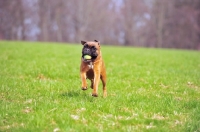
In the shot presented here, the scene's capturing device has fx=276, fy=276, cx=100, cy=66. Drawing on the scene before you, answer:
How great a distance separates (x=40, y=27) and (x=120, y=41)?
65.1ft

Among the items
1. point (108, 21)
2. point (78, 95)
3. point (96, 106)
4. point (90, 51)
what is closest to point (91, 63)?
Answer: point (90, 51)

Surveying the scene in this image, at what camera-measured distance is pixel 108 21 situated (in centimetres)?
6831

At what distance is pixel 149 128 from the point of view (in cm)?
564

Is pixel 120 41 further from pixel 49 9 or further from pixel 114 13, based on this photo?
pixel 49 9

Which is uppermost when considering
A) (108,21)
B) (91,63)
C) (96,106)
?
(108,21)

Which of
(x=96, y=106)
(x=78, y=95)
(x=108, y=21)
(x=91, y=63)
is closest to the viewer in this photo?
(x=96, y=106)

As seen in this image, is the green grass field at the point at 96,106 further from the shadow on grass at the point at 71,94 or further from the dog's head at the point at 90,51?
the dog's head at the point at 90,51

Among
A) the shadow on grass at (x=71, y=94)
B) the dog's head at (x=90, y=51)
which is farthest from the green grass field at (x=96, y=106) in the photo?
the dog's head at (x=90, y=51)

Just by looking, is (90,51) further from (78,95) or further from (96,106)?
(78,95)

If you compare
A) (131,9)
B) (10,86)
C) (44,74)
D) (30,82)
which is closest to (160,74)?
(44,74)

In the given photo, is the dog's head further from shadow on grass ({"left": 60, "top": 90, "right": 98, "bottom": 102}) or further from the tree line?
the tree line

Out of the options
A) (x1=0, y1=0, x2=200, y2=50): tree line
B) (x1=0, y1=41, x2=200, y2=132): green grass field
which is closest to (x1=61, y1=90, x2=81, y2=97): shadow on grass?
(x1=0, y1=41, x2=200, y2=132): green grass field

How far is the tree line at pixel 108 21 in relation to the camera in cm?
5709

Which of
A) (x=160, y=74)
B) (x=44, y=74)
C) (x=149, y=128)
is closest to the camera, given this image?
(x=149, y=128)
